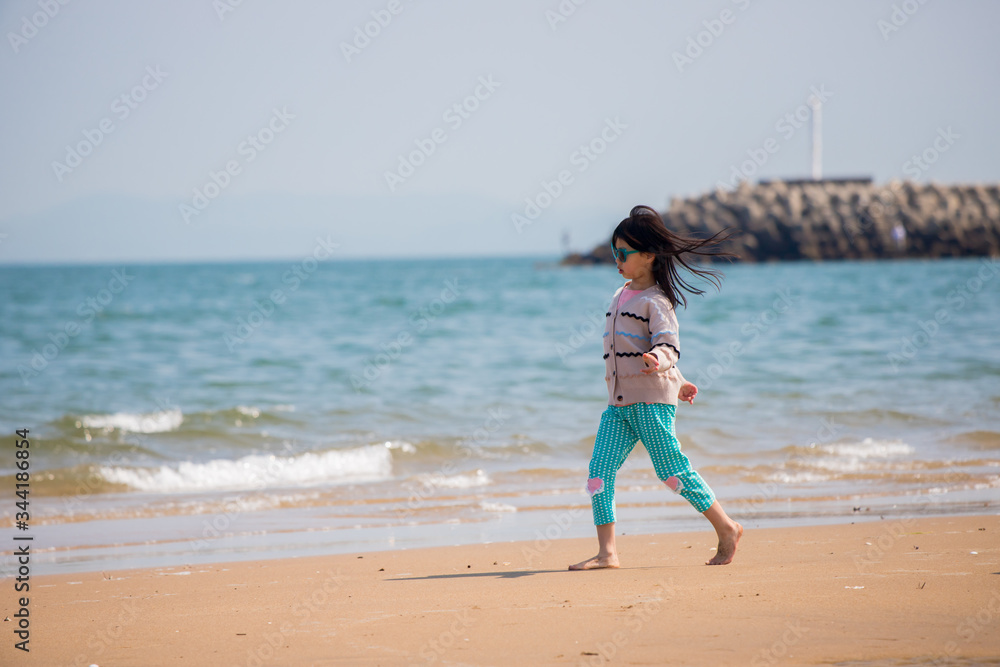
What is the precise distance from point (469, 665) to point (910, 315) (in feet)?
66.1

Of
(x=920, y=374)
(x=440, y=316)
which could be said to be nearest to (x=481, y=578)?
(x=920, y=374)

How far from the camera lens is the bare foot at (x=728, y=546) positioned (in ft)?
13.8

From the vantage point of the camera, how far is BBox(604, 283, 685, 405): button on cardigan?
401 centimetres

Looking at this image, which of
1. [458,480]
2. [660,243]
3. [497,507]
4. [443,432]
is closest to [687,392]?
[660,243]

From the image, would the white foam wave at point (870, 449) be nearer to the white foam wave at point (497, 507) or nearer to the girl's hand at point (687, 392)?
the white foam wave at point (497, 507)

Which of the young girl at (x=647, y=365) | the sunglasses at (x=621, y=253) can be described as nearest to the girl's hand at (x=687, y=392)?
the young girl at (x=647, y=365)

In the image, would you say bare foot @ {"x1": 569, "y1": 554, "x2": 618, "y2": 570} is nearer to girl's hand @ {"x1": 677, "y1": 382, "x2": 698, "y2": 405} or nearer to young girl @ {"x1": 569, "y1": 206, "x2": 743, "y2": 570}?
young girl @ {"x1": 569, "y1": 206, "x2": 743, "y2": 570}

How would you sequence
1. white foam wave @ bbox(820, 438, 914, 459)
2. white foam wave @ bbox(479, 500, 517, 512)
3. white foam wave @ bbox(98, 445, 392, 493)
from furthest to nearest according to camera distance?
1. white foam wave @ bbox(820, 438, 914, 459)
2. white foam wave @ bbox(98, 445, 392, 493)
3. white foam wave @ bbox(479, 500, 517, 512)

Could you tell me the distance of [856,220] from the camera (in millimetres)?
63781

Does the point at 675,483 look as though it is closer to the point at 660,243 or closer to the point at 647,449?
the point at 647,449

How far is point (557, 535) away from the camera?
5.44 m

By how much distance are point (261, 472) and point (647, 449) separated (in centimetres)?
498

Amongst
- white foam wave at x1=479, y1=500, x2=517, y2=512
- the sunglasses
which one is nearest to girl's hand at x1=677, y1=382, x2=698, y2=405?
the sunglasses

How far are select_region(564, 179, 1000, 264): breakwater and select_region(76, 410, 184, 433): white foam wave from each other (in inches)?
2118
